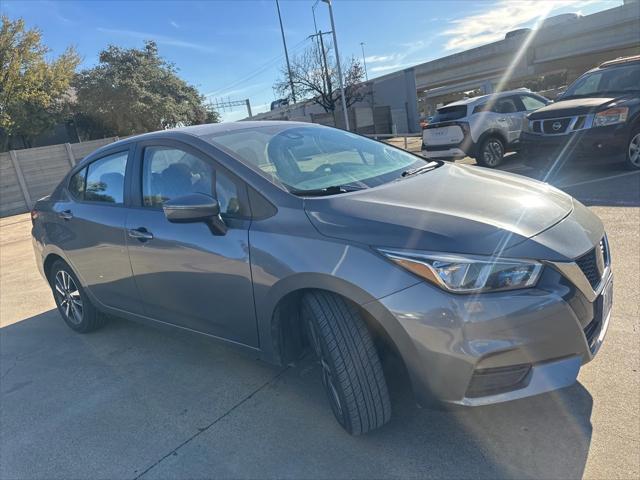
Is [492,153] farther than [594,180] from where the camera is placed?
Yes

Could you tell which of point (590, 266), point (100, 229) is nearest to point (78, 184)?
point (100, 229)

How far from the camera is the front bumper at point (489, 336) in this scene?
1875 mm

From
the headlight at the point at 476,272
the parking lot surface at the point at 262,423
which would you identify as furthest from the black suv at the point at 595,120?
the headlight at the point at 476,272

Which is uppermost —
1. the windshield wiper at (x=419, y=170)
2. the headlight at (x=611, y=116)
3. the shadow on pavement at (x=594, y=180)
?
the windshield wiper at (x=419, y=170)

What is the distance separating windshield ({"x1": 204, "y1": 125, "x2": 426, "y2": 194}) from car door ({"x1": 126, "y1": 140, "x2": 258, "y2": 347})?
22cm

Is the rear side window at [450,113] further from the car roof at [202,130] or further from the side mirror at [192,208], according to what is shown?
the side mirror at [192,208]

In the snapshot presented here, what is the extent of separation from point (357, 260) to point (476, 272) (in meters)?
0.51

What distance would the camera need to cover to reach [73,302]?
4203mm

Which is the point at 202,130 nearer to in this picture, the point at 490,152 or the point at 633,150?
the point at 633,150

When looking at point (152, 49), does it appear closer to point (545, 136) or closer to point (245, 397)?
point (545, 136)

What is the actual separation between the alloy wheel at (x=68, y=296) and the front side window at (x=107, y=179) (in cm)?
90

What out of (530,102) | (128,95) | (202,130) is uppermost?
(128,95)

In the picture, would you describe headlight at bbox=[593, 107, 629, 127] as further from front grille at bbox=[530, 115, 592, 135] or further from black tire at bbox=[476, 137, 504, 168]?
black tire at bbox=[476, 137, 504, 168]

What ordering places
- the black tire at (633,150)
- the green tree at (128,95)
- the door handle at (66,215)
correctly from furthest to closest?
the green tree at (128,95) → the black tire at (633,150) → the door handle at (66,215)
